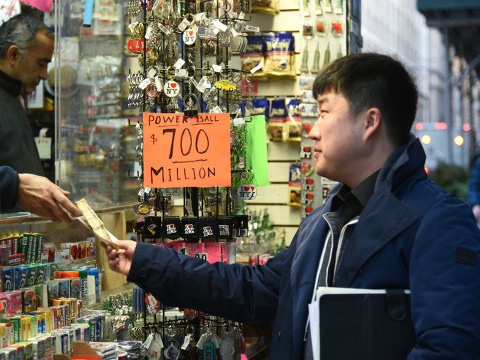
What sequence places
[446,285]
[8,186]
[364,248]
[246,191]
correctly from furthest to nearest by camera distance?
[246,191]
[8,186]
[364,248]
[446,285]

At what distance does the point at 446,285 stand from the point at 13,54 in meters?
3.46

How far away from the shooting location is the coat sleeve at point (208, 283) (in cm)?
232

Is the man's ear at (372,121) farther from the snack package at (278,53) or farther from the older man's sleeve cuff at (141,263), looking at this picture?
the snack package at (278,53)

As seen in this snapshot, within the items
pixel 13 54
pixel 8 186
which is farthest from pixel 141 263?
pixel 13 54

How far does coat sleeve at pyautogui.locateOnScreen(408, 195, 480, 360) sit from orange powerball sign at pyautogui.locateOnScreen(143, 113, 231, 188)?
3.52ft

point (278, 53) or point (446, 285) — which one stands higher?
point (278, 53)

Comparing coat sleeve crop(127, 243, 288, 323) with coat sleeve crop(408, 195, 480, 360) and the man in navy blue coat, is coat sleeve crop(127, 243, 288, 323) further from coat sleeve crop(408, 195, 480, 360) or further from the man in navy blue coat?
coat sleeve crop(408, 195, 480, 360)

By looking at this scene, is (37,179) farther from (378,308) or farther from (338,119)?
(378,308)

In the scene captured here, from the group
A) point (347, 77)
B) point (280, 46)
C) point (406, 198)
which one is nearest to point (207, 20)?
point (347, 77)

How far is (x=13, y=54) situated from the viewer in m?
4.40

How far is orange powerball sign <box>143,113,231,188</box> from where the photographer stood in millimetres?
2707

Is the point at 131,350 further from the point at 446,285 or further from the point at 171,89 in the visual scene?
the point at 446,285

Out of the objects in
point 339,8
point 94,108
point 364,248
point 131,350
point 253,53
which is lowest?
point 131,350

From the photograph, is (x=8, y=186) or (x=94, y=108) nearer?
(x=8, y=186)
